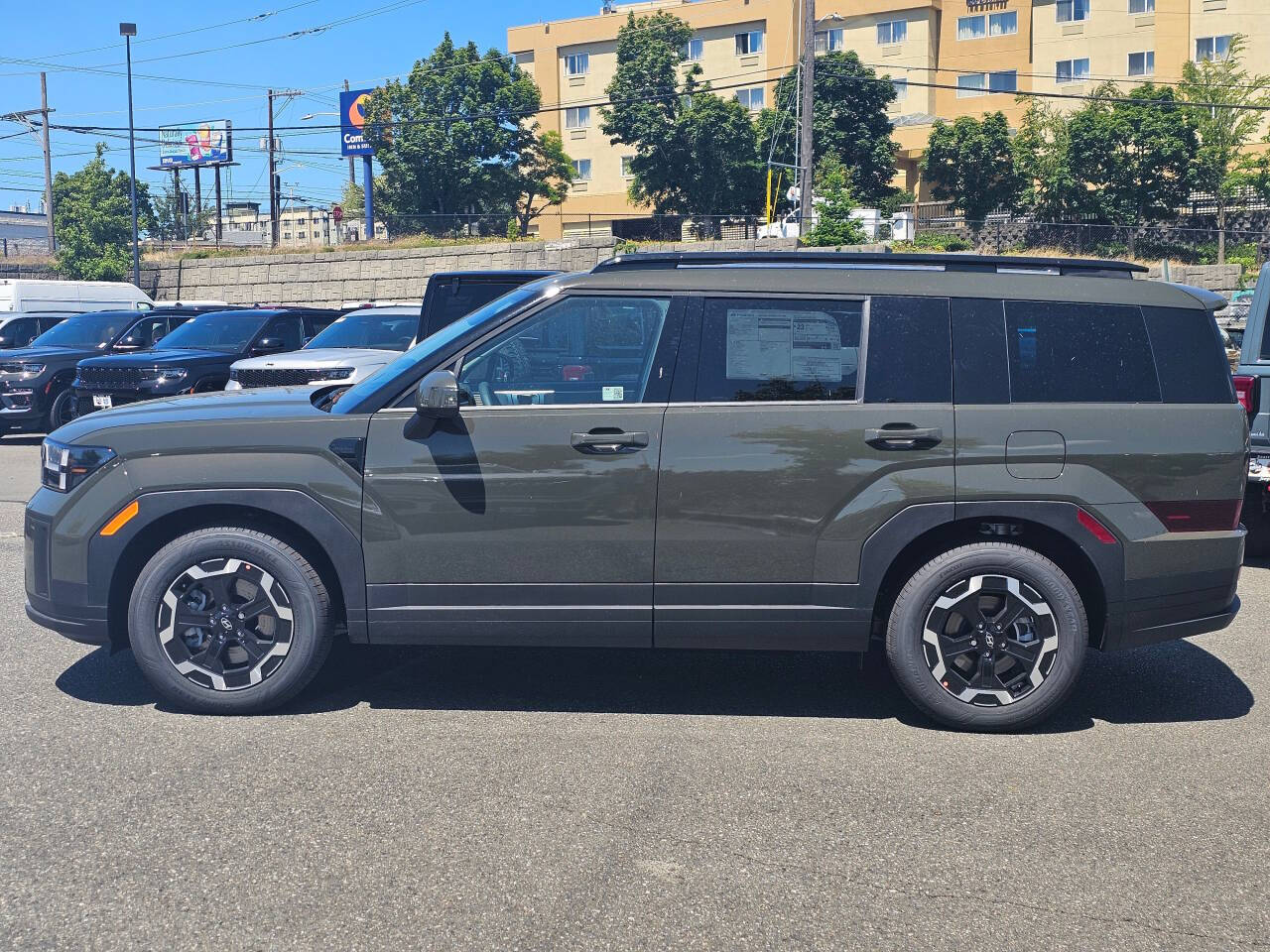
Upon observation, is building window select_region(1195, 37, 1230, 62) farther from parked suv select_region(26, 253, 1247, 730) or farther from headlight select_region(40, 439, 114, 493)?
headlight select_region(40, 439, 114, 493)

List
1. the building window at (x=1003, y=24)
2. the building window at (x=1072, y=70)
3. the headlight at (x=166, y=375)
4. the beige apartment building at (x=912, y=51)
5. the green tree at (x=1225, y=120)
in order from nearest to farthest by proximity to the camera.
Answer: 1. the headlight at (x=166, y=375)
2. the green tree at (x=1225, y=120)
3. the beige apartment building at (x=912, y=51)
4. the building window at (x=1072, y=70)
5. the building window at (x=1003, y=24)

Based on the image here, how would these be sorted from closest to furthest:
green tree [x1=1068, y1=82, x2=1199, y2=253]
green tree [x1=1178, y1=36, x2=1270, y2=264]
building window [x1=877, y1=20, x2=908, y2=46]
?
green tree [x1=1178, y1=36, x2=1270, y2=264], green tree [x1=1068, y1=82, x2=1199, y2=253], building window [x1=877, y1=20, x2=908, y2=46]

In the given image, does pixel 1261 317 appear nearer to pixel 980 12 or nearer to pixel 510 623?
pixel 510 623

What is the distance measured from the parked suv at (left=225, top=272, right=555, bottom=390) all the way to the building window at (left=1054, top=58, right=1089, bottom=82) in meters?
56.0

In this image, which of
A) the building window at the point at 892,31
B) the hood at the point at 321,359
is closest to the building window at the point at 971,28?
the building window at the point at 892,31

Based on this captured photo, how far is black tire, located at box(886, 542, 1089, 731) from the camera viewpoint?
16.8 feet

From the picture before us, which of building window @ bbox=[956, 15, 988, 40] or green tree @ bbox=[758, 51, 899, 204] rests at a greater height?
building window @ bbox=[956, 15, 988, 40]

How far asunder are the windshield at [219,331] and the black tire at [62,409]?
60.6 inches

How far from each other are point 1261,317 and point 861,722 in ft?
17.6

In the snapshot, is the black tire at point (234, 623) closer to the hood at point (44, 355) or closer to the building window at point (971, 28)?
the hood at point (44, 355)

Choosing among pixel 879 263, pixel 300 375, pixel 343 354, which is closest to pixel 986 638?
pixel 879 263

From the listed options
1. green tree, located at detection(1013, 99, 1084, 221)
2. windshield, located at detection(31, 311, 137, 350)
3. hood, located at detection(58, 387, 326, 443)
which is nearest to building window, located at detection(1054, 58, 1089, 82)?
green tree, located at detection(1013, 99, 1084, 221)

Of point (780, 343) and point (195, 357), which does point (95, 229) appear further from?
point (780, 343)

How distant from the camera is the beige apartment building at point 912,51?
60.3 metres
